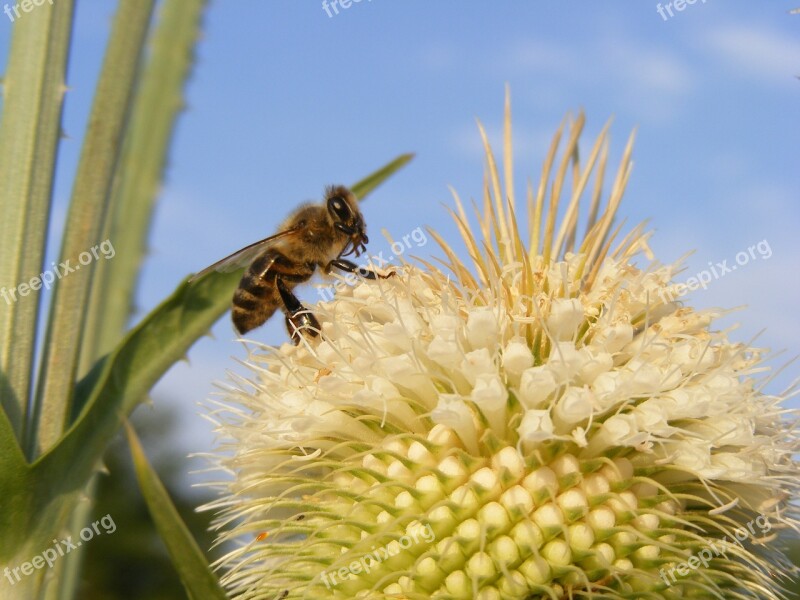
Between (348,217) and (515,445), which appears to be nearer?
(515,445)

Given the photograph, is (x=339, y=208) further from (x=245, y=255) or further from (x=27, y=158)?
(x=27, y=158)

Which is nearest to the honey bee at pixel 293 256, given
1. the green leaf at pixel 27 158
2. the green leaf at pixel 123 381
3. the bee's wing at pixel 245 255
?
the bee's wing at pixel 245 255

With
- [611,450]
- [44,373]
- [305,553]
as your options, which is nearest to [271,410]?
[305,553]

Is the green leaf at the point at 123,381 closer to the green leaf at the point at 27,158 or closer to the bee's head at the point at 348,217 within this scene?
the green leaf at the point at 27,158

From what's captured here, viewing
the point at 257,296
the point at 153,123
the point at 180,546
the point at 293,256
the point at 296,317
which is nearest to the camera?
the point at 180,546

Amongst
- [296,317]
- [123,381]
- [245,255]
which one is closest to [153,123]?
[245,255]

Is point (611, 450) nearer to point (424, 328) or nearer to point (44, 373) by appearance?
point (424, 328)

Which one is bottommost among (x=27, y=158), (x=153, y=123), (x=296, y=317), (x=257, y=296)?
(x=296, y=317)

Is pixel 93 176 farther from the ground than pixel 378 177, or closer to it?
farther from the ground
